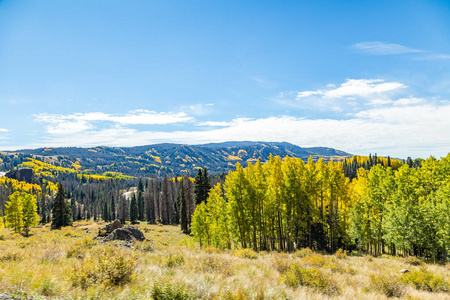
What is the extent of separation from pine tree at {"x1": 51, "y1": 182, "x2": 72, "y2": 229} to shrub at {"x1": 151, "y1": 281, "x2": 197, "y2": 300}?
68.1 meters

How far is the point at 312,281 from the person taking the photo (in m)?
10.8

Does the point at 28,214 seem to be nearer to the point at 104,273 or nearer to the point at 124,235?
the point at 124,235

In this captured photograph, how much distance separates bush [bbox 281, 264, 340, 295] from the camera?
10352 millimetres

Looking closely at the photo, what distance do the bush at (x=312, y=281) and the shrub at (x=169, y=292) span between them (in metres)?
5.68

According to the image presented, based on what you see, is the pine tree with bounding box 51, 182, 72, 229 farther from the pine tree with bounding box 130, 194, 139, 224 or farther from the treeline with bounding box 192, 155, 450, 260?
the treeline with bounding box 192, 155, 450, 260

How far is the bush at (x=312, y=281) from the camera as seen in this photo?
10352 mm

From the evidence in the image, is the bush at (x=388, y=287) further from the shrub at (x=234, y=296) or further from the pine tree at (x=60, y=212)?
the pine tree at (x=60, y=212)

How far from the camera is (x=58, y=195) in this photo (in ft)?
201

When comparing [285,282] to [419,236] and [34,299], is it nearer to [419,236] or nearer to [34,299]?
[34,299]

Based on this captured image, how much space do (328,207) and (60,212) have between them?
221 ft

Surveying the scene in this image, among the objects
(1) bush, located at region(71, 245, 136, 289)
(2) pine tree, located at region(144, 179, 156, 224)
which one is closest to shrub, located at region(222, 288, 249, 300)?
(1) bush, located at region(71, 245, 136, 289)

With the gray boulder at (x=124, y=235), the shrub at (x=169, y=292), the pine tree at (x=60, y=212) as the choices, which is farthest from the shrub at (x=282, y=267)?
the pine tree at (x=60, y=212)

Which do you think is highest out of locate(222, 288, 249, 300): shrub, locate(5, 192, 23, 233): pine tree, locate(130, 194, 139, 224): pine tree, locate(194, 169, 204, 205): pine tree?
locate(222, 288, 249, 300): shrub

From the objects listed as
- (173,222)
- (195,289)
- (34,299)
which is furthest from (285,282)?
(173,222)
